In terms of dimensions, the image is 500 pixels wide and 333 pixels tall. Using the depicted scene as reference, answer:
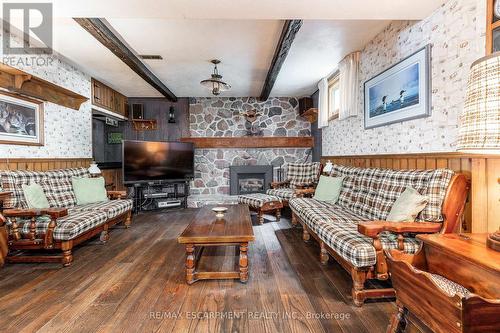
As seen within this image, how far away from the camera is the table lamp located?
42.8 inches

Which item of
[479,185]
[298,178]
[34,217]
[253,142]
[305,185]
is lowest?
[34,217]

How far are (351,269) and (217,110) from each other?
480cm

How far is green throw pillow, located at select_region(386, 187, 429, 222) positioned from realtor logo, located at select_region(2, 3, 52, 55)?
3.29 meters

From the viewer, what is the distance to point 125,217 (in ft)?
13.4

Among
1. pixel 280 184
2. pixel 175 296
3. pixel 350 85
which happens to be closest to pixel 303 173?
pixel 280 184

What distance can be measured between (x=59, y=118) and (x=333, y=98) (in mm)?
4448

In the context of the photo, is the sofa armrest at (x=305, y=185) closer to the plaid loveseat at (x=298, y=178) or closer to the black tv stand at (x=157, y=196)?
the plaid loveseat at (x=298, y=178)

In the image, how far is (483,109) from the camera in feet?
3.68

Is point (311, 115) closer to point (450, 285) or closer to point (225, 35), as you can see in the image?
point (225, 35)

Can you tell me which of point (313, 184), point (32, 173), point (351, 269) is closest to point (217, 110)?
point (313, 184)

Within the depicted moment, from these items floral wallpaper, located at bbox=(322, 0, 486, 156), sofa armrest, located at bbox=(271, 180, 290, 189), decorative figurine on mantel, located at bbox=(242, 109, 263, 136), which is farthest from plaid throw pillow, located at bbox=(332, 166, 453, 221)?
decorative figurine on mantel, located at bbox=(242, 109, 263, 136)

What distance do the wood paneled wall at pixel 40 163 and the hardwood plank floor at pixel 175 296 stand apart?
3.84 feet

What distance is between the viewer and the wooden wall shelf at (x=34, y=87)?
2885mm

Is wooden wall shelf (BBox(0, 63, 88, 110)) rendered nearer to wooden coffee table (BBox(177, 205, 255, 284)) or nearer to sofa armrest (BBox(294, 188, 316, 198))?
wooden coffee table (BBox(177, 205, 255, 284))
